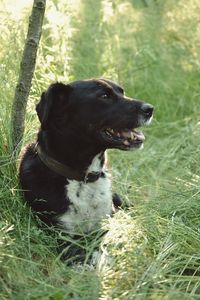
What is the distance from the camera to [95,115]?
169 inches

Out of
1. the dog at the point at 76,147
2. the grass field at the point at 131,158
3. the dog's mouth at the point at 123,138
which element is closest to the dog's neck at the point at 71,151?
the dog at the point at 76,147

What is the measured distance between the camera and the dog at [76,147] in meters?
4.17

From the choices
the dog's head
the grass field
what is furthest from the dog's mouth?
the grass field

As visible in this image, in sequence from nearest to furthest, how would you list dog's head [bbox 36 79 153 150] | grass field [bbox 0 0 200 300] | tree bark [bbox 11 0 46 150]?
grass field [bbox 0 0 200 300] → dog's head [bbox 36 79 153 150] → tree bark [bbox 11 0 46 150]

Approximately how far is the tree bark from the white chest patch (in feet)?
1.81

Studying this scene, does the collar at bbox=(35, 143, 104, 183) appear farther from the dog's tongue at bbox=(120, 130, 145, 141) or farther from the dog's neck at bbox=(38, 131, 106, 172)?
the dog's tongue at bbox=(120, 130, 145, 141)

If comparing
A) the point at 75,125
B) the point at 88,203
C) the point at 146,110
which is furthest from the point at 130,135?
the point at 88,203

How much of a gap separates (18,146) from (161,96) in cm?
306

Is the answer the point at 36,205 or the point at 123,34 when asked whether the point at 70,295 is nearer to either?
the point at 36,205

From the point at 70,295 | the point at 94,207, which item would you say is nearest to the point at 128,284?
the point at 70,295

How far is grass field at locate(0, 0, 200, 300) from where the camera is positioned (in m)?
3.29

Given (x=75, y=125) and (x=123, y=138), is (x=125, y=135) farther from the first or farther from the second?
(x=75, y=125)

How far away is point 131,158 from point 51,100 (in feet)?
6.49

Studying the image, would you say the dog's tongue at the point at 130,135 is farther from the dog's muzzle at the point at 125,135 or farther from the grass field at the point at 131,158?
the grass field at the point at 131,158
